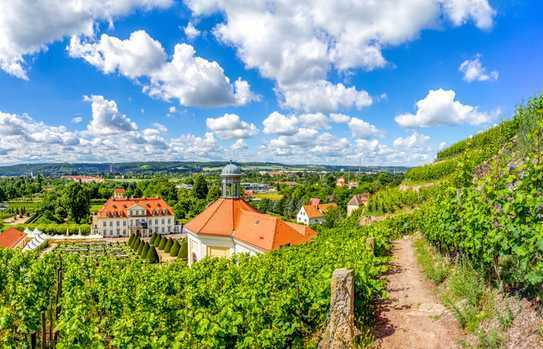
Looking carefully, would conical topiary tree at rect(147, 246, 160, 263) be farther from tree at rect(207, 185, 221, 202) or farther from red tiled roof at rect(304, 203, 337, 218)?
tree at rect(207, 185, 221, 202)

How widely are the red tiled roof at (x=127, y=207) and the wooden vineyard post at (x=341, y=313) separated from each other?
60455mm


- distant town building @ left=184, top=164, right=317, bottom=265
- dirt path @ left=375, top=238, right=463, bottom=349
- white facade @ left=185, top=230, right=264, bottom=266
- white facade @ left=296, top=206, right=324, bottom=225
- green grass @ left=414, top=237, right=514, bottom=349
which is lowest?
white facade @ left=296, top=206, right=324, bottom=225

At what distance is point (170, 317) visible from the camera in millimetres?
7832

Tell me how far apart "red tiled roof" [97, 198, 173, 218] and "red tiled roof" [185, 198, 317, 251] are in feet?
131

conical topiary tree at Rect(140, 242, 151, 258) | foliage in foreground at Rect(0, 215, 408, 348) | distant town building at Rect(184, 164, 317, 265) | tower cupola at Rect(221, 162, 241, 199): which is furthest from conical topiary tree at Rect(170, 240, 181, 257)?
foliage in foreground at Rect(0, 215, 408, 348)

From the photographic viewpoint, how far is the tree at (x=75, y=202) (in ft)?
213

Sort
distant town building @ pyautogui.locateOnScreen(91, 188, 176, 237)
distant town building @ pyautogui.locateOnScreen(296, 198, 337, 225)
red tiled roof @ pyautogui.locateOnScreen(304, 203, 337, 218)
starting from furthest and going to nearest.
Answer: red tiled roof @ pyautogui.locateOnScreen(304, 203, 337, 218)
distant town building @ pyautogui.locateOnScreen(296, 198, 337, 225)
distant town building @ pyautogui.locateOnScreen(91, 188, 176, 237)

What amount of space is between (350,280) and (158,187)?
96250 millimetres

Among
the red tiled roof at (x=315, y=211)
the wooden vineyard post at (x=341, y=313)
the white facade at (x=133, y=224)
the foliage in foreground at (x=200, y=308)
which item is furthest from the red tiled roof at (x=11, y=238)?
the wooden vineyard post at (x=341, y=313)

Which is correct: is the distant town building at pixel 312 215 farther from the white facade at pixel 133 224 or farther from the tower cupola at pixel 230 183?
the tower cupola at pixel 230 183

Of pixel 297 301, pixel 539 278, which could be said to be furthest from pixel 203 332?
pixel 539 278

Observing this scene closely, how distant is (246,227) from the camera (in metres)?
21.7

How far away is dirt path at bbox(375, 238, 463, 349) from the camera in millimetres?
6086

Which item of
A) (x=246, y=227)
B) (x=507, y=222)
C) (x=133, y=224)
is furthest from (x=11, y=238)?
(x=507, y=222)
